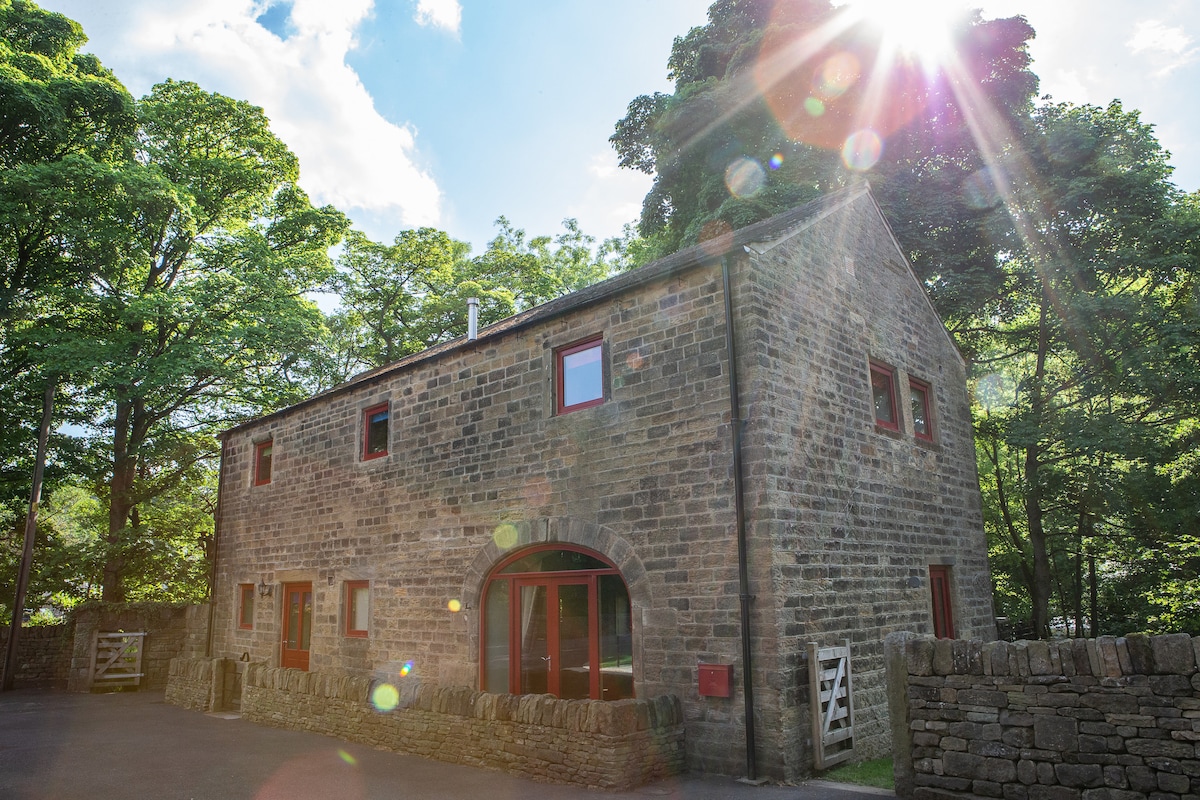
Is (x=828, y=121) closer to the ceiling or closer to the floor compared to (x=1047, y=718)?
closer to the ceiling

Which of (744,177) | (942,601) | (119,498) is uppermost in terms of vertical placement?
(744,177)

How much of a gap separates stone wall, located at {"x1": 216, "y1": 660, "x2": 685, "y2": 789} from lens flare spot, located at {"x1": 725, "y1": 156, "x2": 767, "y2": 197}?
1506cm

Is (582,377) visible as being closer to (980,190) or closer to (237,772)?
(237,772)

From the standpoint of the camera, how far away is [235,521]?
16.8m

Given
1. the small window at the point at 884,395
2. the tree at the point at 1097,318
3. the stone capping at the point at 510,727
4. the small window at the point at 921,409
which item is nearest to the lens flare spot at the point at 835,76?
the tree at the point at 1097,318

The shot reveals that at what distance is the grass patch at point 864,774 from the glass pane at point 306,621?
9672mm

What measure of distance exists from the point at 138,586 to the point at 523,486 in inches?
811

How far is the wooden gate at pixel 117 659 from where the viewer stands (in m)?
18.7

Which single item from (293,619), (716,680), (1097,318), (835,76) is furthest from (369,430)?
(835,76)

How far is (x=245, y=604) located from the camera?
53.0 feet

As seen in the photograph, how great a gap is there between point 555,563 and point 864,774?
4344mm

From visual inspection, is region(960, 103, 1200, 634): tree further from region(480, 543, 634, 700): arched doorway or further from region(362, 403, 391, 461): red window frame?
region(362, 403, 391, 461): red window frame

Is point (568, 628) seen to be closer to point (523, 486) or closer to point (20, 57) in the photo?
point (523, 486)

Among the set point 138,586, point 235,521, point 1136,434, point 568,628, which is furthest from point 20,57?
point 1136,434
